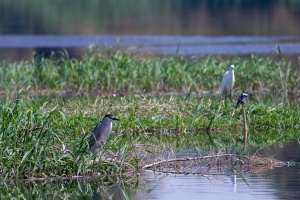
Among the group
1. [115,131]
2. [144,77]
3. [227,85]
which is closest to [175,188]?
[115,131]

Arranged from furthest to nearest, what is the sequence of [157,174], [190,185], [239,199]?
[157,174] → [190,185] → [239,199]

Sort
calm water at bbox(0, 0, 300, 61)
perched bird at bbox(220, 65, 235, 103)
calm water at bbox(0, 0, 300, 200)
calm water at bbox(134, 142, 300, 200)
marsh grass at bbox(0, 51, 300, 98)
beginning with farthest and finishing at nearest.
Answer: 1. calm water at bbox(0, 0, 300, 61)
2. marsh grass at bbox(0, 51, 300, 98)
3. perched bird at bbox(220, 65, 235, 103)
4. calm water at bbox(0, 0, 300, 200)
5. calm water at bbox(134, 142, 300, 200)

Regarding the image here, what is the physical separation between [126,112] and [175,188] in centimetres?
528

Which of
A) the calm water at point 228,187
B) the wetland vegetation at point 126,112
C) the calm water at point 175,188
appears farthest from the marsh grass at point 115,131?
the calm water at point 228,187

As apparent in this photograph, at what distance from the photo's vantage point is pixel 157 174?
1297cm

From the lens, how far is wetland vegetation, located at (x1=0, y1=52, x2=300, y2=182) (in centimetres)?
1244

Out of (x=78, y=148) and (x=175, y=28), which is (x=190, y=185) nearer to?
(x=78, y=148)

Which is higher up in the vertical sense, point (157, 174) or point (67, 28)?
point (67, 28)

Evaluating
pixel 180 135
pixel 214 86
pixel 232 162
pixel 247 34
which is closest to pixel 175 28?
pixel 247 34

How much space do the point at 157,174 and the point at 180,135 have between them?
140 inches

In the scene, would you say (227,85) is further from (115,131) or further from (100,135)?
(100,135)

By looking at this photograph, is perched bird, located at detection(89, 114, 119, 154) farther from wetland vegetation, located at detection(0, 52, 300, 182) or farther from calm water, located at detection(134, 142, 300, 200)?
calm water, located at detection(134, 142, 300, 200)

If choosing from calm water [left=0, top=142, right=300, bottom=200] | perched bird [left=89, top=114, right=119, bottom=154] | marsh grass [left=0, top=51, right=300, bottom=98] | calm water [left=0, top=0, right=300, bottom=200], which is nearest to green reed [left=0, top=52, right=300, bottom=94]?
marsh grass [left=0, top=51, right=300, bottom=98]

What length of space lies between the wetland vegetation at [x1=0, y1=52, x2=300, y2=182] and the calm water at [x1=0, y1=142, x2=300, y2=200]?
30cm
